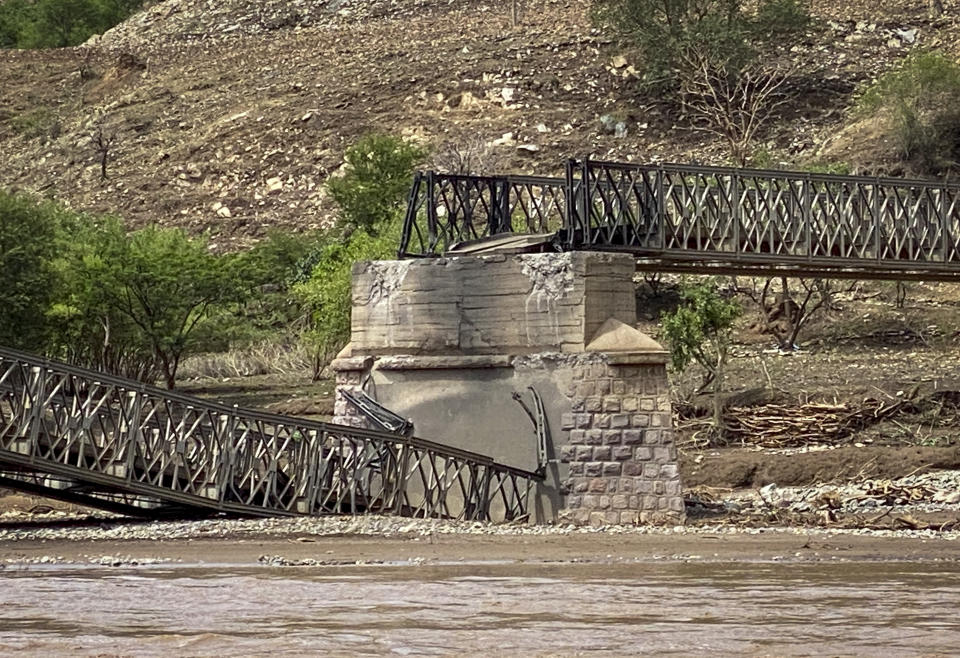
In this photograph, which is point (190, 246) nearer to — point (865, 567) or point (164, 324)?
point (164, 324)

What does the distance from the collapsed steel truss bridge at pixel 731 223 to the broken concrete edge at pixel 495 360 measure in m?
1.57

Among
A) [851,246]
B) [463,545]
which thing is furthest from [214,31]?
[463,545]

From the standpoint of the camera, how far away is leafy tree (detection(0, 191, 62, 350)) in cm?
4162

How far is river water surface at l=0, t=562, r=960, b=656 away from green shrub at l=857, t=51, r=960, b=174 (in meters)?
39.9

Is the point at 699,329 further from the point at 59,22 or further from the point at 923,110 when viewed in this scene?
the point at 59,22

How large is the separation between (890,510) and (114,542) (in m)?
10.6

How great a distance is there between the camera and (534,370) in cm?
2472

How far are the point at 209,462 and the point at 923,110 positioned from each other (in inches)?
1540

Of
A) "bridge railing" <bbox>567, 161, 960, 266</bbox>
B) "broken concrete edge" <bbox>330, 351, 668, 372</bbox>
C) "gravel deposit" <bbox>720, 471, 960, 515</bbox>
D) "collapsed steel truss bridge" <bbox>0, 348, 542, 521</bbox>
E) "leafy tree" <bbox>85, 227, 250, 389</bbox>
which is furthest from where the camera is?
"leafy tree" <bbox>85, 227, 250, 389</bbox>

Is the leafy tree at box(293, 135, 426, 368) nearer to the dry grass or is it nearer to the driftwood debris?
the dry grass

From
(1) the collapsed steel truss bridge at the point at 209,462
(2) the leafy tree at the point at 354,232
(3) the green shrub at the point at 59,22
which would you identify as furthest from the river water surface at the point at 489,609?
(3) the green shrub at the point at 59,22

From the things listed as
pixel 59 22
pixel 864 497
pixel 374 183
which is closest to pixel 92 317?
pixel 374 183

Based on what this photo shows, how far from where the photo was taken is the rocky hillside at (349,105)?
2596 inches

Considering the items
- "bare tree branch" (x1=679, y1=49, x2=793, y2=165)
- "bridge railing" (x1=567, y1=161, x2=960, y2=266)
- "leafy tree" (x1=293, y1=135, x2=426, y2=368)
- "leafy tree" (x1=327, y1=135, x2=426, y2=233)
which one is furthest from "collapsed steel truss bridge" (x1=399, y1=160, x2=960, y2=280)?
"bare tree branch" (x1=679, y1=49, x2=793, y2=165)
